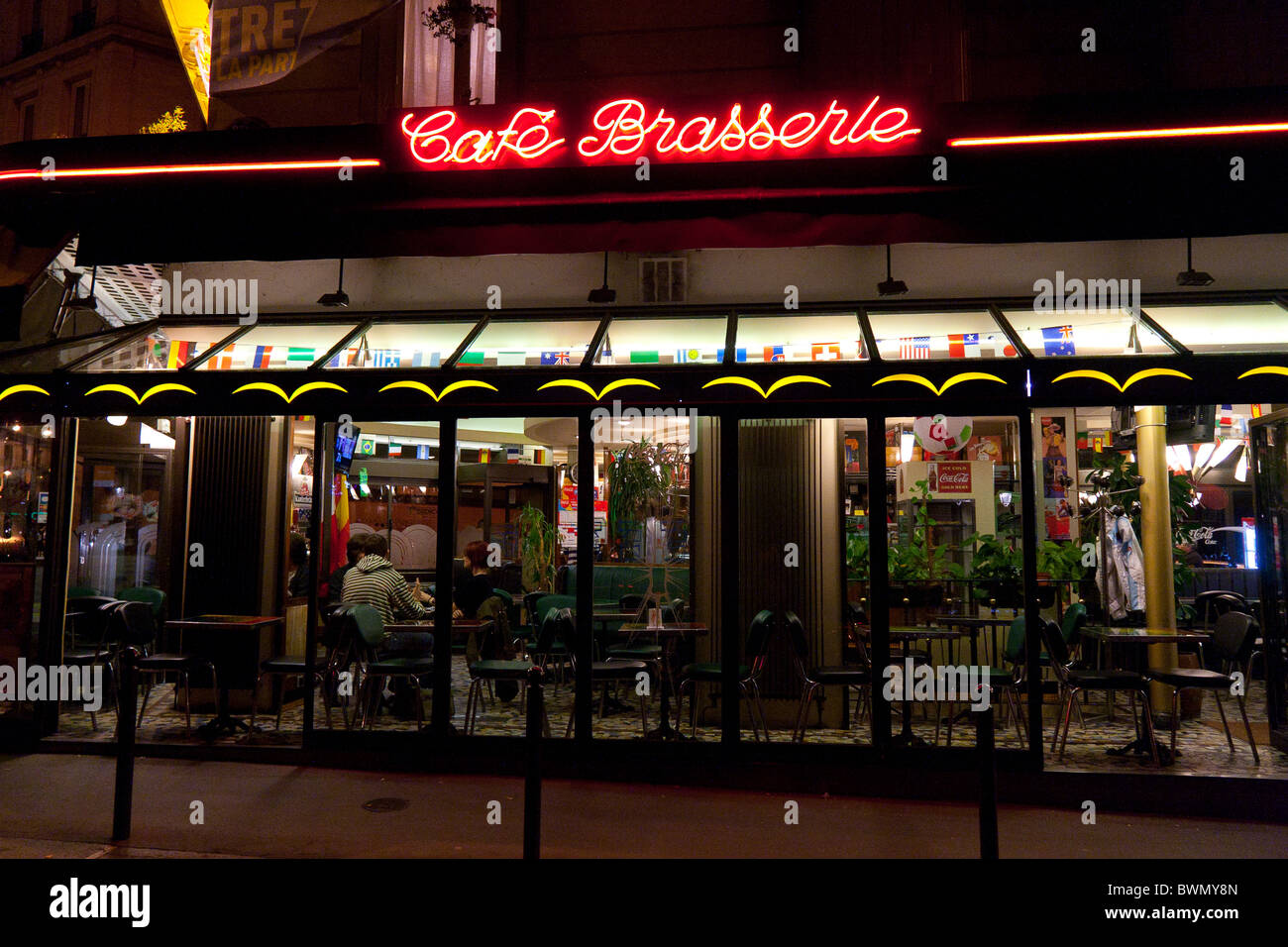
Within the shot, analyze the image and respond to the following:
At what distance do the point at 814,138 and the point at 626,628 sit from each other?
4.30m

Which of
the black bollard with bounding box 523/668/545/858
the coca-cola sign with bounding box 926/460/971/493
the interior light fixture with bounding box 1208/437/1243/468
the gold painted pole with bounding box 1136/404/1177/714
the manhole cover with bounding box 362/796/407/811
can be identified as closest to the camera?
the black bollard with bounding box 523/668/545/858

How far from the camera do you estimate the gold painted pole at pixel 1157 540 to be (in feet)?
26.0

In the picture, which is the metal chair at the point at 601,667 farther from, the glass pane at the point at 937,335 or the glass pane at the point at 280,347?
the glass pane at the point at 280,347

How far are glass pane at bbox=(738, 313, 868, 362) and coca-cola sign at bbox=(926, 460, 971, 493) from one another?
5.34ft

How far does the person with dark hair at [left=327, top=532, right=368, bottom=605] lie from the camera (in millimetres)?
7625

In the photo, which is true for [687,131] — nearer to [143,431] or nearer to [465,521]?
[465,521]

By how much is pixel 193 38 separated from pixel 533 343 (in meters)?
4.12

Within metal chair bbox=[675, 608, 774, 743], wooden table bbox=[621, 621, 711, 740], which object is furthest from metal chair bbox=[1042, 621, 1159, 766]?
wooden table bbox=[621, 621, 711, 740]

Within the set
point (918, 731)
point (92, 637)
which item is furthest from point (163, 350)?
point (918, 731)

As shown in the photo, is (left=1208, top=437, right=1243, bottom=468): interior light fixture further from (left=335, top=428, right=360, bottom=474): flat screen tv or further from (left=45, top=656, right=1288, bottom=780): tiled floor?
(left=335, top=428, right=360, bottom=474): flat screen tv

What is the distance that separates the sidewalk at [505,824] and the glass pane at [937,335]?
3355mm

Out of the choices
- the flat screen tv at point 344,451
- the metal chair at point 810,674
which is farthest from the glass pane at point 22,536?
the metal chair at point 810,674

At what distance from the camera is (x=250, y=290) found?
8695mm
